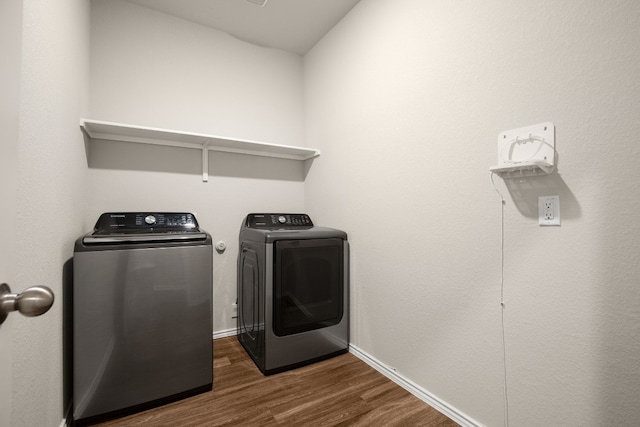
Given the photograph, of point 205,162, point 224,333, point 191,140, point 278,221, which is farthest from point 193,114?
point 224,333

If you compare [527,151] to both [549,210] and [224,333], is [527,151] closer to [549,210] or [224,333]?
[549,210]

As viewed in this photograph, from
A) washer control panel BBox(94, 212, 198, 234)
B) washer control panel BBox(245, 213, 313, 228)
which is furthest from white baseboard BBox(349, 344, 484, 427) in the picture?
washer control panel BBox(94, 212, 198, 234)

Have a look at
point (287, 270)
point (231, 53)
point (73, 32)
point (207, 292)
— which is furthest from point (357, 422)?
point (231, 53)

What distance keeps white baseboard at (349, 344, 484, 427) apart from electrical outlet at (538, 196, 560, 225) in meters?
0.97

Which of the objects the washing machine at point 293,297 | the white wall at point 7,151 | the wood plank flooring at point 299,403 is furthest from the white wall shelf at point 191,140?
the wood plank flooring at point 299,403

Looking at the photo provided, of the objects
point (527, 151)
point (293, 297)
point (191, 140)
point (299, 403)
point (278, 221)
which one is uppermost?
point (191, 140)

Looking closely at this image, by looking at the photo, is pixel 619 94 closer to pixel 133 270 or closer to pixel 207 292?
pixel 207 292

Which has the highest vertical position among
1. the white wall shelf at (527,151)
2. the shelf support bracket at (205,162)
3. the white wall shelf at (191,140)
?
the white wall shelf at (191,140)

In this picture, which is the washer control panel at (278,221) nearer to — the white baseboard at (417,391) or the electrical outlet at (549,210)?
the white baseboard at (417,391)

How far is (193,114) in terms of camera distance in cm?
231

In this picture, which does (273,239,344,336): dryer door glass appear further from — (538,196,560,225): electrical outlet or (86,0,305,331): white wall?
(538,196,560,225): electrical outlet

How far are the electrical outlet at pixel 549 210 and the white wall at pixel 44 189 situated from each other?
5.44 feet

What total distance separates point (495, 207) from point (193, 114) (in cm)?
221

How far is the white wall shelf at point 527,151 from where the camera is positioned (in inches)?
42.4
